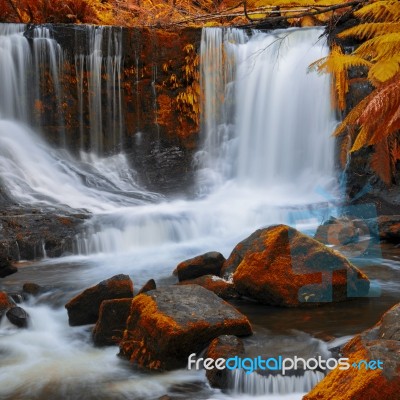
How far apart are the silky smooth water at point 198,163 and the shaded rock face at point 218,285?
122 cm

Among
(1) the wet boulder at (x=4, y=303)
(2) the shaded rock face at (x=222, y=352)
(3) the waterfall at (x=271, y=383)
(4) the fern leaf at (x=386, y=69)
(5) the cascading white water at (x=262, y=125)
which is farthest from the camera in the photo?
(5) the cascading white water at (x=262, y=125)

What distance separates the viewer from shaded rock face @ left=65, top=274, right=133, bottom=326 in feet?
16.3

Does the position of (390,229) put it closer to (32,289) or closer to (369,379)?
(32,289)

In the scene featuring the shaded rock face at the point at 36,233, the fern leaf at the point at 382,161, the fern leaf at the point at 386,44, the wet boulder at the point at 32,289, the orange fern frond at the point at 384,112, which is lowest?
the wet boulder at the point at 32,289

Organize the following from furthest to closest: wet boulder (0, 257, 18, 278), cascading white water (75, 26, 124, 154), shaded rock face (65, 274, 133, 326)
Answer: cascading white water (75, 26, 124, 154), wet boulder (0, 257, 18, 278), shaded rock face (65, 274, 133, 326)

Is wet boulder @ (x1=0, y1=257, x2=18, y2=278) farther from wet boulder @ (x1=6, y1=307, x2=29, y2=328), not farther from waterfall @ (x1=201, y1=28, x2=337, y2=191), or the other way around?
waterfall @ (x1=201, y1=28, x2=337, y2=191)

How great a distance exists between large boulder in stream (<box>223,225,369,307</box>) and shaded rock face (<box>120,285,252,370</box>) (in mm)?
962

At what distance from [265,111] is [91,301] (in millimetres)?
9016

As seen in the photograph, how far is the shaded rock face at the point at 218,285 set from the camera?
536 centimetres

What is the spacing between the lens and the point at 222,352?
360cm

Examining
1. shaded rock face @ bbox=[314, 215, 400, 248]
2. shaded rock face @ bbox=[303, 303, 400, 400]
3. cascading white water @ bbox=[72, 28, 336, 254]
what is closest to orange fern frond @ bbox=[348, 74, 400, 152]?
shaded rock face @ bbox=[303, 303, 400, 400]

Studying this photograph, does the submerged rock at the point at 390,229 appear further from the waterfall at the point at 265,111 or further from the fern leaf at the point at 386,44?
the fern leaf at the point at 386,44

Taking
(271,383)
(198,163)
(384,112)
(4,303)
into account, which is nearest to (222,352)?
(271,383)

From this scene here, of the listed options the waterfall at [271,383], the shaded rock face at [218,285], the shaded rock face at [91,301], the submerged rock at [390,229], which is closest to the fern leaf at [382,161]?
the waterfall at [271,383]
